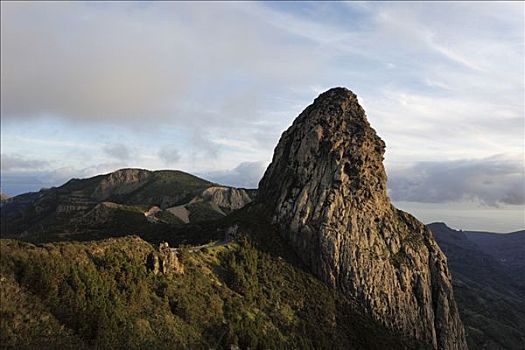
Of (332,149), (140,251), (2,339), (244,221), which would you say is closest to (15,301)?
(2,339)

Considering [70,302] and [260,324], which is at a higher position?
[70,302]

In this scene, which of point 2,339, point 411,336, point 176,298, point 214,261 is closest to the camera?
point 2,339

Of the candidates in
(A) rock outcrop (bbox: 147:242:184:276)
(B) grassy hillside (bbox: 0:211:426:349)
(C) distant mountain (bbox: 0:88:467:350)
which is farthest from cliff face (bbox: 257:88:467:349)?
(A) rock outcrop (bbox: 147:242:184:276)

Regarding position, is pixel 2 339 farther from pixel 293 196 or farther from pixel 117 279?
pixel 293 196

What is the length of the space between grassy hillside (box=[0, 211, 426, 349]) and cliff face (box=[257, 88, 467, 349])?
23.5 ft

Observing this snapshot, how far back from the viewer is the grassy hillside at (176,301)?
160 ft

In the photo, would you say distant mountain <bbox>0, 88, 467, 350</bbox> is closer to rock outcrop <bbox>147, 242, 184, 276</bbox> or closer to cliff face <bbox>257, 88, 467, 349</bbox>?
rock outcrop <bbox>147, 242, 184, 276</bbox>

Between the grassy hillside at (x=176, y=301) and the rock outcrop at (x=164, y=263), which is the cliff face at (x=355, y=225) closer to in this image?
the grassy hillside at (x=176, y=301)

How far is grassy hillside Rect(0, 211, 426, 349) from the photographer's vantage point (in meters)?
48.9

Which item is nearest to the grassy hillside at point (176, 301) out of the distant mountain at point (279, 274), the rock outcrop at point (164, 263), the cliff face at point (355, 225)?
the distant mountain at point (279, 274)

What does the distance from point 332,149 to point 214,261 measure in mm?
59325

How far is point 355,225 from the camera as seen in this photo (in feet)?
429

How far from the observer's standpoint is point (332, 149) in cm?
13875

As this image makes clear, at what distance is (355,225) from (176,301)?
73.1 metres
